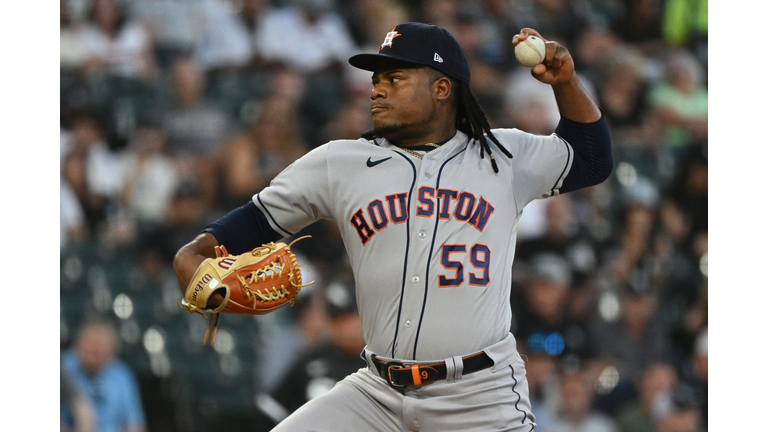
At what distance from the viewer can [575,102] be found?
2688 millimetres

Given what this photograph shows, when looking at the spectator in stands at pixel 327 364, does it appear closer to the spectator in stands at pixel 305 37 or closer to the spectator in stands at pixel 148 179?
the spectator in stands at pixel 148 179

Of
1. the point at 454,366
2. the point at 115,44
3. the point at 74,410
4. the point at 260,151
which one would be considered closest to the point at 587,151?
the point at 454,366

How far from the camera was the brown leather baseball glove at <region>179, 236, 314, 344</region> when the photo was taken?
233 cm

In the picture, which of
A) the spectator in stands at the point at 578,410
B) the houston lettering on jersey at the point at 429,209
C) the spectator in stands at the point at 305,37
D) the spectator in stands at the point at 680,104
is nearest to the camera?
the houston lettering on jersey at the point at 429,209

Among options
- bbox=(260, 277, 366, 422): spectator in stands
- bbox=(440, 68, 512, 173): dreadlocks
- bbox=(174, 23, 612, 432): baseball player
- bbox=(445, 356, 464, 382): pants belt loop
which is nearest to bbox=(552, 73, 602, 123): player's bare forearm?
bbox=(174, 23, 612, 432): baseball player

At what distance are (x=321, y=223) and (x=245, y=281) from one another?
294 centimetres

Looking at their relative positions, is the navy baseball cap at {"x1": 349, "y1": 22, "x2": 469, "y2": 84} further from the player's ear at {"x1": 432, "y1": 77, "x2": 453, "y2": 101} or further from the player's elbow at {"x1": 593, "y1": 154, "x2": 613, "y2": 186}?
the player's elbow at {"x1": 593, "y1": 154, "x2": 613, "y2": 186}

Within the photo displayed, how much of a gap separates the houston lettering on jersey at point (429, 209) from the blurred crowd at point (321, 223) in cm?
261

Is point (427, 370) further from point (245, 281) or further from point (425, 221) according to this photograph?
point (245, 281)

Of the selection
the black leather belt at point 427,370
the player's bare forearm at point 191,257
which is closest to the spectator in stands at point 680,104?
the black leather belt at point 427,370

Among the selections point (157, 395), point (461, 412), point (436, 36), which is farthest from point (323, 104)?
point (461, 412)

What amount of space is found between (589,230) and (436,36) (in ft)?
11.1

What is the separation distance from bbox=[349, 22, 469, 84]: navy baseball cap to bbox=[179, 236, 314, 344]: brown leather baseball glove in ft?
2.53

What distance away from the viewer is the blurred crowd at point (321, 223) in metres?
5.05
